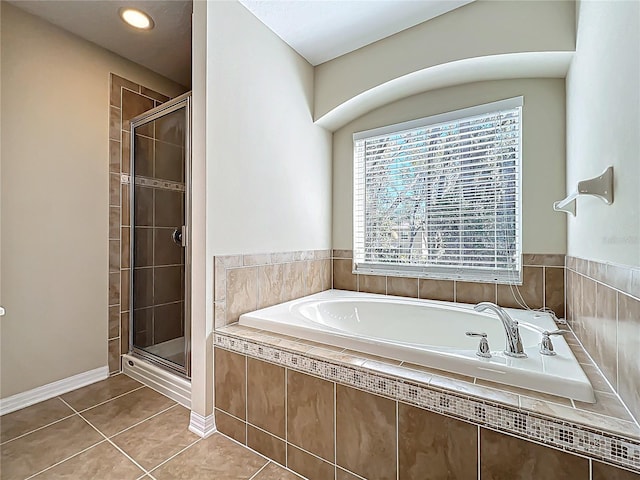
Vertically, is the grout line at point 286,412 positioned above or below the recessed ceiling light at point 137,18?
below

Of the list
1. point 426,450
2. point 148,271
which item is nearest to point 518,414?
point 426,450

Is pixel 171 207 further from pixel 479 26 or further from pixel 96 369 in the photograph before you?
pixel 479 26

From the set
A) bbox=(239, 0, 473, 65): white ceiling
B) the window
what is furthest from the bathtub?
bbox=(239, 0, 473, 65): white ceiling

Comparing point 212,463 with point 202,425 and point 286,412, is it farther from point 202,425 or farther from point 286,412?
point 286,412

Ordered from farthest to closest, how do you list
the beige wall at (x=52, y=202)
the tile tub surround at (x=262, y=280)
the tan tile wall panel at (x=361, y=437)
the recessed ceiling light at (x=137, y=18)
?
the recessed ceiling light at (x=137, y=18)
the beige wall at (x=52, y=202)
the tile tub surround at (x=262, y=280)
the tan tile wall panel at (x=361, y=437)

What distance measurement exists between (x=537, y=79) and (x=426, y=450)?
2.25m

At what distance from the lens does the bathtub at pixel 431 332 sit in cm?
106

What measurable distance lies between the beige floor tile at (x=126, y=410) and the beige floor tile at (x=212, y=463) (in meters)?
0.48

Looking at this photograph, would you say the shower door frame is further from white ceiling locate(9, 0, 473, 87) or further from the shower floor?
white ceiling locate(9, 0, 473, 87)

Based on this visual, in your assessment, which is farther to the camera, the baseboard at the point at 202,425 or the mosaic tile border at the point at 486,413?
the baseboard at the point at 202,425

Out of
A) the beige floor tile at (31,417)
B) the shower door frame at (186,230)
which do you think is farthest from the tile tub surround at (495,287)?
the beige floor tile at (31,417)

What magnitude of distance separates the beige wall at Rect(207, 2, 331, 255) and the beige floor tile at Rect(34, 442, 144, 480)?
1075mm

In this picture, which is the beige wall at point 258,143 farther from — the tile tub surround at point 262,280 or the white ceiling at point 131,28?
the white ceiling at point 131,28

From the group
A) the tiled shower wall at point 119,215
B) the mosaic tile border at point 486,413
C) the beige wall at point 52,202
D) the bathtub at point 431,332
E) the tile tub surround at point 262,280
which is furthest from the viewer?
the tiled shower wall at point 119,215
